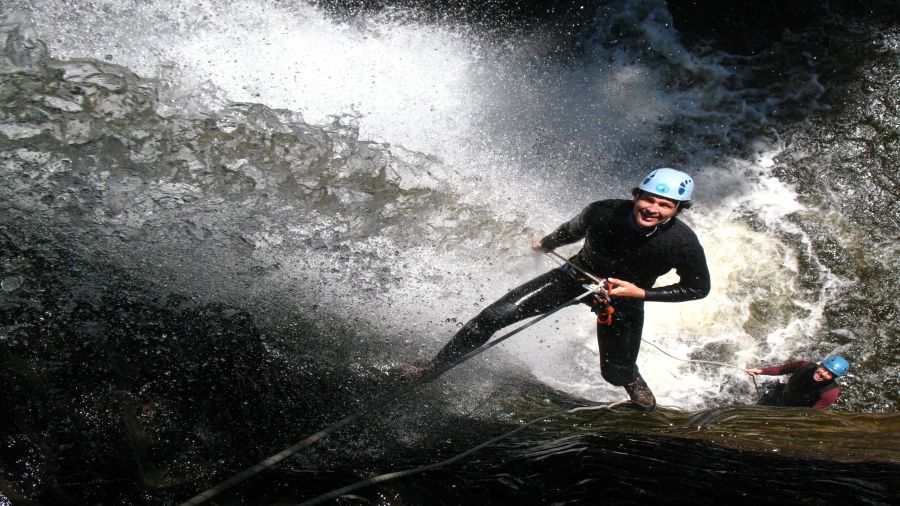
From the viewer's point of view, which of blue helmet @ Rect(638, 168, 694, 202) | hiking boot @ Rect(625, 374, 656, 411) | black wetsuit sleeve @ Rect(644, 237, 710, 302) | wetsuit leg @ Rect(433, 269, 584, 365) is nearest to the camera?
blue helmet @ Rect(638, 168, 694, 202)

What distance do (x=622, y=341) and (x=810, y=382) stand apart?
218 centimetres

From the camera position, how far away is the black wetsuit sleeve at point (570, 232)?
153 inches

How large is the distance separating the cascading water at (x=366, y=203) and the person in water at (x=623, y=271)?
2.22 ft

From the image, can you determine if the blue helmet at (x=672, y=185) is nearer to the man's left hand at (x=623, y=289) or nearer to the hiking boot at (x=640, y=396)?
the man's left hand at (x=623, y=289)

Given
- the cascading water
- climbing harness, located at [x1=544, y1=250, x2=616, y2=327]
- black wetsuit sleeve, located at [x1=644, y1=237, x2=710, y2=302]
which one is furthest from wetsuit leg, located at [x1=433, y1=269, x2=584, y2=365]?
black wetsuit sleeve, located at [x1=644, y1=237, x2=710, y2=302]

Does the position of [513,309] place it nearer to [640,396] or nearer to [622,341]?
[622,341]

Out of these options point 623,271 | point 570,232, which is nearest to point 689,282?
point 623,271

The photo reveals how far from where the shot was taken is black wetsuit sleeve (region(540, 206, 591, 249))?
388cm

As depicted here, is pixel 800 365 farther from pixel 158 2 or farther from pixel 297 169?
pixel 158 2

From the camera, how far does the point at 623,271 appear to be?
12.5 feet

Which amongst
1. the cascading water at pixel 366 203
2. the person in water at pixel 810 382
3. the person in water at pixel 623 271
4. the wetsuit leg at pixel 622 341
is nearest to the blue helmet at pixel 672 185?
the person in water at pixel 623 271

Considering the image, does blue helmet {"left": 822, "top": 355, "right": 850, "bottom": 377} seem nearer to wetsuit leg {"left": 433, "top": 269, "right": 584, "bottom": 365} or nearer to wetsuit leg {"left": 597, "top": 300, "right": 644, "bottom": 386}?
wetsuit leg {"left": 597, "top": 300, "right": 644, "bottom": 386}

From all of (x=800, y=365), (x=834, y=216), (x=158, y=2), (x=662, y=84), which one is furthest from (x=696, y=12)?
(x=158, y=2)

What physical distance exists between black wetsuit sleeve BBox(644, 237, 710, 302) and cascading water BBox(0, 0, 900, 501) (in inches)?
51.0
